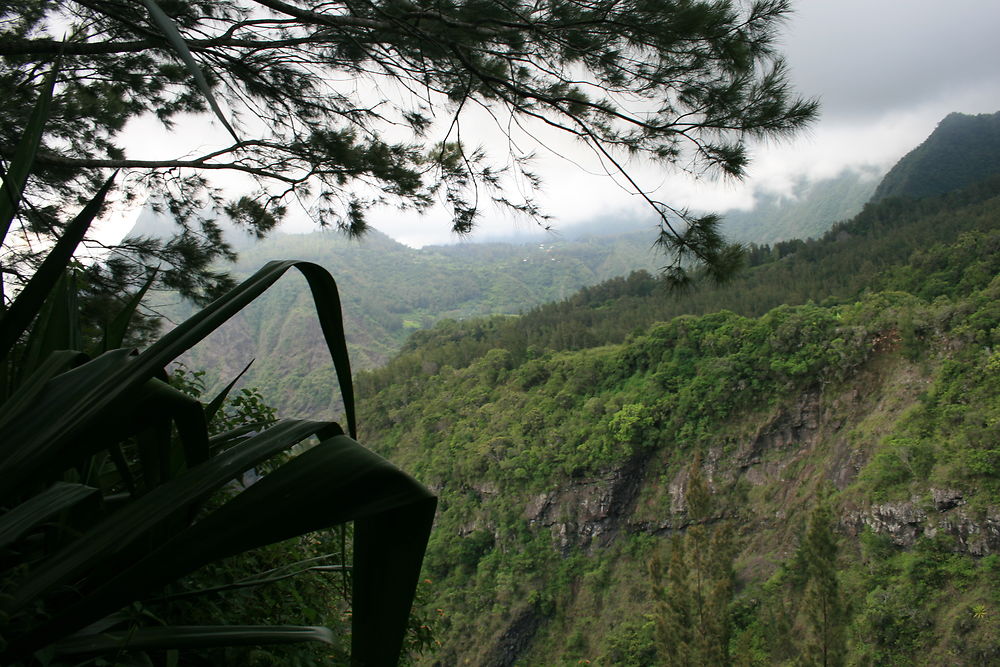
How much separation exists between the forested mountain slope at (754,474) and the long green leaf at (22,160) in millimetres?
10034

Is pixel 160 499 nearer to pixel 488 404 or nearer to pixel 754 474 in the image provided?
pixel 754 474

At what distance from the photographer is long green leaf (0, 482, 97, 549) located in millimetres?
251

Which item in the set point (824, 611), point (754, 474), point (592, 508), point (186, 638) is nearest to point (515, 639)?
point (592, 508)

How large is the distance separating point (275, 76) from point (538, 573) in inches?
715

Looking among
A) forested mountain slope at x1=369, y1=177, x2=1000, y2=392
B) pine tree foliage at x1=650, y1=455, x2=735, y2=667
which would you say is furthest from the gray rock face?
forested mountain slope at x1=369, y1=177, x2=1000, y2=392

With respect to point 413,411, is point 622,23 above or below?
above

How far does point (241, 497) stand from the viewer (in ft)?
0.61

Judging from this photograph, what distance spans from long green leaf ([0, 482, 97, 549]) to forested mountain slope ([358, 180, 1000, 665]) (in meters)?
10.0

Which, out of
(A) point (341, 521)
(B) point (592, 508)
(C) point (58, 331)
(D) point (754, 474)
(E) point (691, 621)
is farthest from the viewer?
(B) point (592, 508)

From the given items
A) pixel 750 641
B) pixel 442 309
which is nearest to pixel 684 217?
pixel 750 641

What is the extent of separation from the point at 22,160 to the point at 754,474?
19.4 m

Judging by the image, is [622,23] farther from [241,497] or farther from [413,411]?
[413,411]

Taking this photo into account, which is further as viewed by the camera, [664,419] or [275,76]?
[664,419]

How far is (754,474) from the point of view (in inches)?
689
